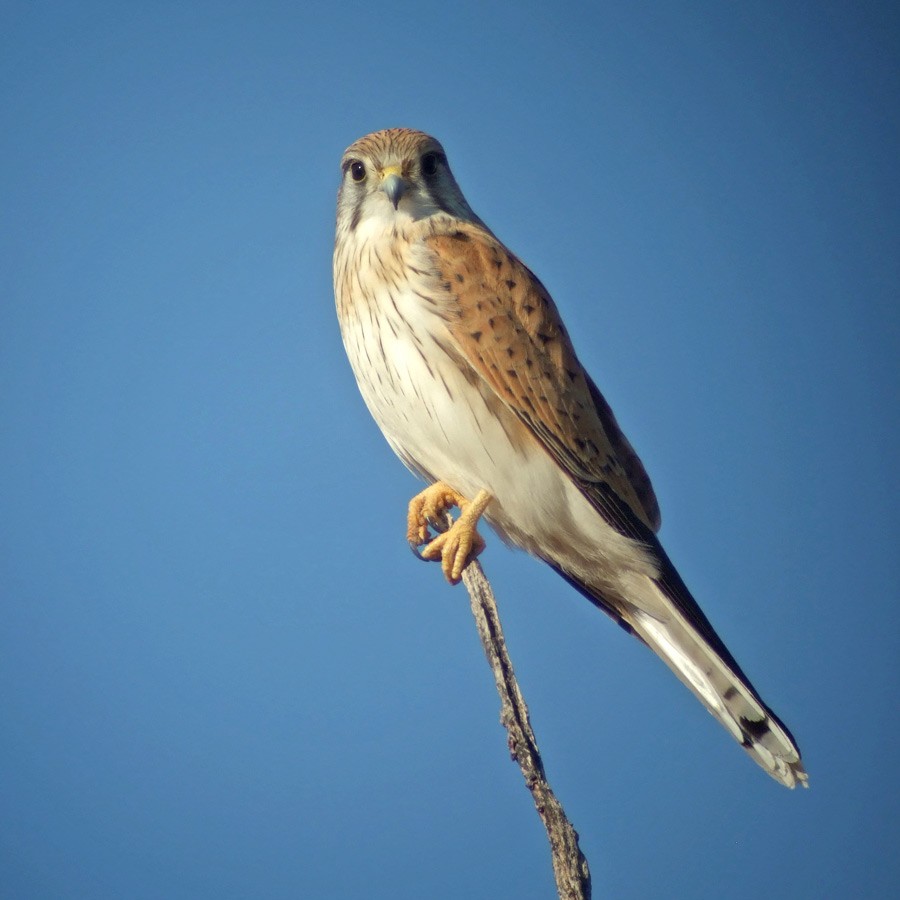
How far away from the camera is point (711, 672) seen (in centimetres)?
275

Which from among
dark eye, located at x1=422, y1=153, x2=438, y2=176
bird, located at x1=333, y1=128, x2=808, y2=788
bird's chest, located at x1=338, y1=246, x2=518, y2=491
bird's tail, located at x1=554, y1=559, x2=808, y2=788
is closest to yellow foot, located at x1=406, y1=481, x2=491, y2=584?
bird, located at x1=333, y1=128, x2=808, y2=788

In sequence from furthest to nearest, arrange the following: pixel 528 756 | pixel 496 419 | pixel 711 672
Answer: pixel 496 419 < pixel 711 672 < pixel 528 756

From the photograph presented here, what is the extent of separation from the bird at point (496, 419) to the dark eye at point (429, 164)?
2 centimetres

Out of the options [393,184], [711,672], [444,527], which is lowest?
[711,672]

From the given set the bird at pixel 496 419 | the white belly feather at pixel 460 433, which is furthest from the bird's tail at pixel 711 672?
the white belly feather at pixel 460 433

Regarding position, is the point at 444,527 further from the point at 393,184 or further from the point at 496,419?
the point at 393,184

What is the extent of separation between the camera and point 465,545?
9.51 ft

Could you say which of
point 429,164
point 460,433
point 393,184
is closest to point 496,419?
point 460,433

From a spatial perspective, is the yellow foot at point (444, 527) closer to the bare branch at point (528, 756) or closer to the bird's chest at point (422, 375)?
the bird's chest at point (422, 375)

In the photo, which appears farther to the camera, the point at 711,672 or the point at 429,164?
the point at 429,164

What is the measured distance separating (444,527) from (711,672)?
3.00 ft

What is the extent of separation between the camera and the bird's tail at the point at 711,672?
2648 mm

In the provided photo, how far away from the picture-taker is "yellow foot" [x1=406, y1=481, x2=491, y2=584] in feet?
9.48

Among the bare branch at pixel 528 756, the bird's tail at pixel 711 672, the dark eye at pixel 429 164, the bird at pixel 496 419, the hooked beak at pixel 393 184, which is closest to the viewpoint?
the bare branch at pixel 528 756
